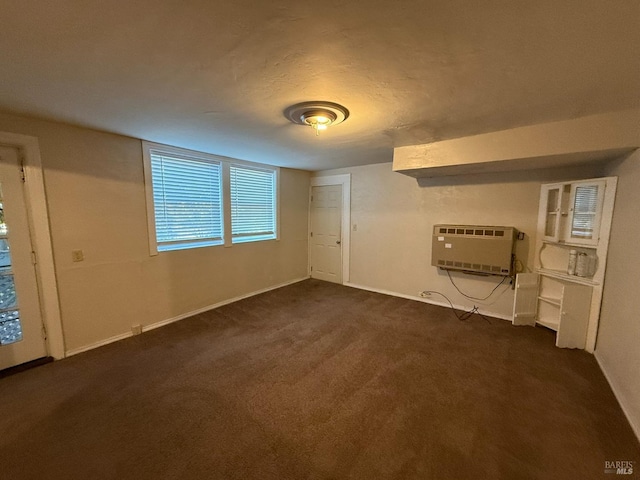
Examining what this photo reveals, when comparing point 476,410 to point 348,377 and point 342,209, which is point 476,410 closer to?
point 348,377

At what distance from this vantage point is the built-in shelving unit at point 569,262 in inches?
97.7

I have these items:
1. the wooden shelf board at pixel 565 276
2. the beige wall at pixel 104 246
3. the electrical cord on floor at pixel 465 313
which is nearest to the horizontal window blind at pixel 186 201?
the beige wall at pixel 104 246

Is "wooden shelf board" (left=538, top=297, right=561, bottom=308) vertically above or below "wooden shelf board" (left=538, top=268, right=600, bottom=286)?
below

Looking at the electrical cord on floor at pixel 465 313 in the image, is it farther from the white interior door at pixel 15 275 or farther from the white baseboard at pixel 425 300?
the white interior door at pixel 15 275

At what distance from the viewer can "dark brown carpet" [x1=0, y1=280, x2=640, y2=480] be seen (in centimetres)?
144

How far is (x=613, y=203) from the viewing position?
2369mm

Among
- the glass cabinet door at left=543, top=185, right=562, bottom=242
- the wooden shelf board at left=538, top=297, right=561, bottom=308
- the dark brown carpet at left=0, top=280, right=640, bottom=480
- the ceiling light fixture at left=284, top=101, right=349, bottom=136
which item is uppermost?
the ceiling light fixture at left=284, top=101, right=349, bottom=136

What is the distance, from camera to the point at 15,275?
223cm

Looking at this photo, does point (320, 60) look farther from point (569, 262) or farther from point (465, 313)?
point (465, 313)

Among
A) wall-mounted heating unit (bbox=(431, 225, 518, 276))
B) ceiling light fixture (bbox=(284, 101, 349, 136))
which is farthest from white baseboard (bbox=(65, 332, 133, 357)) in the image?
wall-mounted heating unit (bbox=(431, 225, 518, 276))

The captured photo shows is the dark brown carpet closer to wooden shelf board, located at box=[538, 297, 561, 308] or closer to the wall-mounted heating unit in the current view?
wooden shelf board, located at box=[538, 297, 561, 308]

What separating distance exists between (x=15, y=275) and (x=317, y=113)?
9.62 feet

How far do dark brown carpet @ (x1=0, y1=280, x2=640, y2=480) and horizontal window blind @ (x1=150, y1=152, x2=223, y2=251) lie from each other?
4.06 feet

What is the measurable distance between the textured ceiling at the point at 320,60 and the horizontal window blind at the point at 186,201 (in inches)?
37.9
